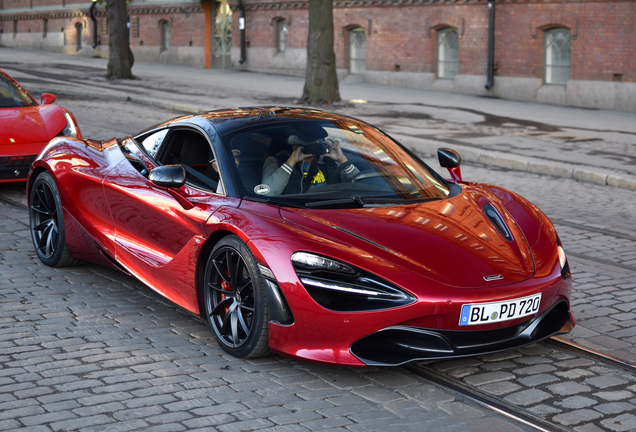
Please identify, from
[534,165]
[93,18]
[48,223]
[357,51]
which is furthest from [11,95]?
[93,18]

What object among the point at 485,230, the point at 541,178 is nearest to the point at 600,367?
the point at 485,230

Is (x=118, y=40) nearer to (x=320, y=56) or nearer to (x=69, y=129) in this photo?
(x=320, y=56)

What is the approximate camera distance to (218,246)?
485 centimetres

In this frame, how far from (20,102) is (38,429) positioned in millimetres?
7441

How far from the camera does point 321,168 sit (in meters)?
5.39

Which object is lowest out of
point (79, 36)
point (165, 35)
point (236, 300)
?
point (236, 300)

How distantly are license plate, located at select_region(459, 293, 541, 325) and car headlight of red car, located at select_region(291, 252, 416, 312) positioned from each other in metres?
0.31

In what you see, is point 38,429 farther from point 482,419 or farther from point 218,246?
point 482,419

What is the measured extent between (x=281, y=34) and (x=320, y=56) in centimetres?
1350

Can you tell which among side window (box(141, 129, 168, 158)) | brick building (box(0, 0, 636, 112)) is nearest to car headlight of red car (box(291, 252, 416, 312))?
side window (box(141, 129, 168, 158))

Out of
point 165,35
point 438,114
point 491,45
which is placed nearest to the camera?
point 438,114

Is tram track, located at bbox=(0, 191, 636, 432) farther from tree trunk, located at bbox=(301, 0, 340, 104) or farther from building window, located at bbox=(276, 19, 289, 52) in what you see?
building window, located at bbox=(276, 19, 289, 52)

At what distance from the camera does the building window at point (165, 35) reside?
129 feet

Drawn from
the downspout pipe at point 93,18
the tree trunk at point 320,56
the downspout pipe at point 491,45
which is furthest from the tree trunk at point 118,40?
the downspout pipe at point 93,18
